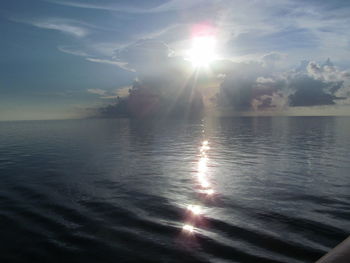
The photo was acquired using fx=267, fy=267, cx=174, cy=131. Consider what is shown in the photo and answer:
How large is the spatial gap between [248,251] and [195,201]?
7.40 meters

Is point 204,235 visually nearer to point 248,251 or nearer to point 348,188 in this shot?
point 248,251

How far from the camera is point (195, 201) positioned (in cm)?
1850

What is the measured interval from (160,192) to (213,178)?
284 inches

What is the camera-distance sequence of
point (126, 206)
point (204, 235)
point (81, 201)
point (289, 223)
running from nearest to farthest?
point (204, 235) < point (289, 223) < point (126, 206) < point (81, 201)

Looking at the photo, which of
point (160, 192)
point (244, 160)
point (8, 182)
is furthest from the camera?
point (244, 160)

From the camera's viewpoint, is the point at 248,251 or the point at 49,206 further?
the point at 49,206

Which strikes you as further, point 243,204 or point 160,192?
point 160,192

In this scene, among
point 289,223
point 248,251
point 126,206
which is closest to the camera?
point 248,251

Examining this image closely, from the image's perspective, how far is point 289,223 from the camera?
1441 cm

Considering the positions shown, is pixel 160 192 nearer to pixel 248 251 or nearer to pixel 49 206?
pixel 49 206

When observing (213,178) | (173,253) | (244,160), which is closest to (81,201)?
(173,253)

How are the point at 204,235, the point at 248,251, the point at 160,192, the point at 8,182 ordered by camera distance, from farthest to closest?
1. the point at 8,182
2. the point at 160,192
3. the point at 204,235
4. the point at 248,251

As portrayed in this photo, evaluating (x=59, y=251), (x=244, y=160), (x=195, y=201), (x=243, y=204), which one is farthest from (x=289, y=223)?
(x=244, y=160)

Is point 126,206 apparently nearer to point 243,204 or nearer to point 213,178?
point 243,204
